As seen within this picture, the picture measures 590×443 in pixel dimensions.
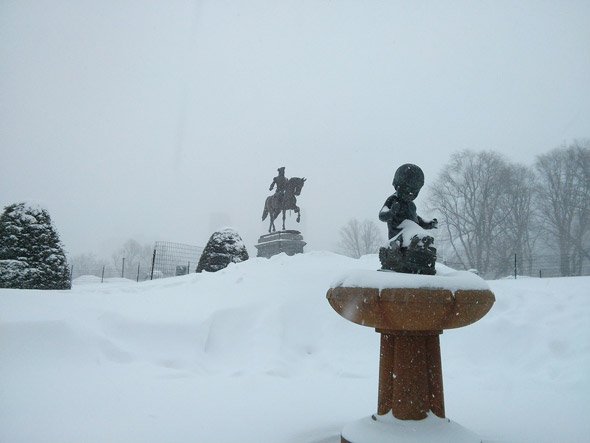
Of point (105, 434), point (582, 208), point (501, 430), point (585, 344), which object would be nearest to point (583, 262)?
point (582, 208)

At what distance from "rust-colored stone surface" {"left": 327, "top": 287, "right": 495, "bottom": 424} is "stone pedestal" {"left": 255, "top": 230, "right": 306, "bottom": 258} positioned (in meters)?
13.5

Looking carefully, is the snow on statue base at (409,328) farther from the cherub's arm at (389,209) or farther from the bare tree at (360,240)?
the bare tree at (360,240)

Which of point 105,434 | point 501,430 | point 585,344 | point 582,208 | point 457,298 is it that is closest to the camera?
point 457,298

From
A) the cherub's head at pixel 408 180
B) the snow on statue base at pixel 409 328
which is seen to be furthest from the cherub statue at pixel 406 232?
the snow on statue base at pixel 409 328

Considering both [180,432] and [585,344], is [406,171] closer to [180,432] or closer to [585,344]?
[180,432]

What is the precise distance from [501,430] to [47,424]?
3.79 metres

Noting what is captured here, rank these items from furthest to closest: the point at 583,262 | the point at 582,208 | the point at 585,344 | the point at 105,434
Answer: the point at 583,262, the point at 582,208, the point at 585,344, the point at 105,434

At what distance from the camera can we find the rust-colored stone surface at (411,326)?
2561mm

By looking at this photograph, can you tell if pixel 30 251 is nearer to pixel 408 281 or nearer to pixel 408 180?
pixel 408 180

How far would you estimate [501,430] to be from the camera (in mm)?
3346

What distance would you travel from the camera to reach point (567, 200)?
94.8 ft

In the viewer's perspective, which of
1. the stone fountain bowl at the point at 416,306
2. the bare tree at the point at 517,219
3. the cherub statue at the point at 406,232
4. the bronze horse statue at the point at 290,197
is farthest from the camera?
the bare tree at the point at 517,219

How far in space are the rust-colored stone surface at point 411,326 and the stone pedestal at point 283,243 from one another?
1352cm

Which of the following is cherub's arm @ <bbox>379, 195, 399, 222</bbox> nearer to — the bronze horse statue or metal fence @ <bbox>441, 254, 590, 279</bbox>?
the bronze horse statue
